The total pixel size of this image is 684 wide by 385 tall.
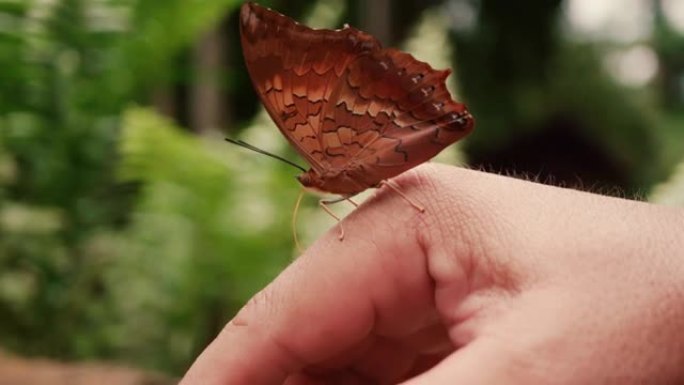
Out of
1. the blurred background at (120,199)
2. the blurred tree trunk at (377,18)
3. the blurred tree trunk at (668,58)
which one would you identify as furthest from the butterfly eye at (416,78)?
the blurred tree trunk at (668,58)

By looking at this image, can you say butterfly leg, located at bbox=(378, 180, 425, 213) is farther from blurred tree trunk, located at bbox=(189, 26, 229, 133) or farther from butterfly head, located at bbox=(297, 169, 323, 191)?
blurred tree trunk, located at bbox=(189, 26, 229, 133)

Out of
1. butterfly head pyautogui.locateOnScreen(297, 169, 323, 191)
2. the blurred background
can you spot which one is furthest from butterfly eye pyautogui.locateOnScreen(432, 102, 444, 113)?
the blurred background

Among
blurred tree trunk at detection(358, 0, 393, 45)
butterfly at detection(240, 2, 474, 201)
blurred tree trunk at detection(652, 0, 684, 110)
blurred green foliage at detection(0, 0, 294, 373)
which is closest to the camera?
butterfly at detection(240, 2, 474, 201)

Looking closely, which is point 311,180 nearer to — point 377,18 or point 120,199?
point 120,199

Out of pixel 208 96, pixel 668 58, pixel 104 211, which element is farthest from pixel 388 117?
pixel 668 58

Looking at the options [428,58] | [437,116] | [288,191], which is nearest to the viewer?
[437,116]

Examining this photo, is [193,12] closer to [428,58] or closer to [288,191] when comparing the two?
[288,191]

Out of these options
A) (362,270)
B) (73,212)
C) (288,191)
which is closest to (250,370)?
(362,270)

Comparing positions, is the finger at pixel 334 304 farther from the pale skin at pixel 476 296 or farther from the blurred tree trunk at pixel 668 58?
the blurred tree trunk at pixel 668 58
